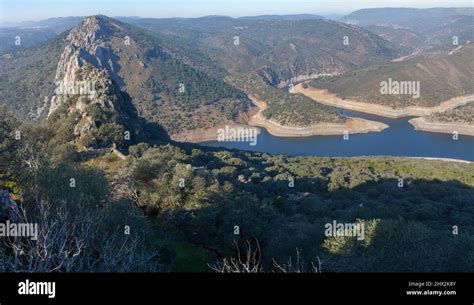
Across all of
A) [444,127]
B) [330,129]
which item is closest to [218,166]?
[330,129]

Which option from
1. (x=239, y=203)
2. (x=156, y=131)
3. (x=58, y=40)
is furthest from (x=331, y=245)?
(x=58, y=40)

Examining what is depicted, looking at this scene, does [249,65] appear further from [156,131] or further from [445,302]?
[445,302]

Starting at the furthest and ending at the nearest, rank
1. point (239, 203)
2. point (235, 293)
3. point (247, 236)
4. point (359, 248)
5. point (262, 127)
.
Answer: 1. point (262, 127)
2. point (239, 203)
3. point (247, 236)
4. point (359, 248)
5. point (235, 293)

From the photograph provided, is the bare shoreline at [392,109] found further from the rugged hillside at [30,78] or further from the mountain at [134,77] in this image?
the rugged hillside at [30,78]

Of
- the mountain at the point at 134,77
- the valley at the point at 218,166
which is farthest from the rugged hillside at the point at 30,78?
the valley at the point at 218,166

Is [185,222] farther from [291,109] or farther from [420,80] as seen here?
[420,80]

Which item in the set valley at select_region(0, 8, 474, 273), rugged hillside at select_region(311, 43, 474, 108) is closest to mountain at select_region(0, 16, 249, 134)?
valley at select_region(0, 8, 474, 273)
